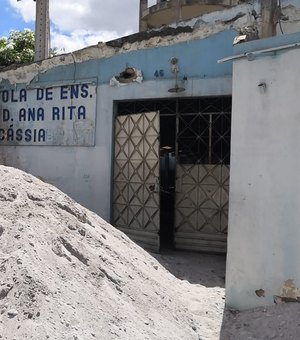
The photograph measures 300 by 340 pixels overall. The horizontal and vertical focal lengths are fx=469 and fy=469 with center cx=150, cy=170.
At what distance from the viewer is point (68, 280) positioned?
3729mm

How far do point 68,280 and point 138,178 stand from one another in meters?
4.40

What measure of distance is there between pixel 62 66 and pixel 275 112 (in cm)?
552

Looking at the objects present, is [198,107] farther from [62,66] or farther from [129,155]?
[62,66]

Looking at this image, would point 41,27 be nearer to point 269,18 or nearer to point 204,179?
point 204,179

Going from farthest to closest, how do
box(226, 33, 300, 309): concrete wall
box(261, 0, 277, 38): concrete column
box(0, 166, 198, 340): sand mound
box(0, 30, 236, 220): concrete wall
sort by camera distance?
box(0, 30, 236, 220): concrete wall → box(261, 0, 277, 38): concrete column → box(226, 33, 300, 309): concrete wall → box(0, 166, 198, 340): sand mound

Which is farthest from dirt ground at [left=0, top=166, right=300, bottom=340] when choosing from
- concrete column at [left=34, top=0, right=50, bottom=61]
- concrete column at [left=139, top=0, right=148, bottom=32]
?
concrete column at [left=139, top=0, right=148, bottom=32]

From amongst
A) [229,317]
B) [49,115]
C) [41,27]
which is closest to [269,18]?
[229,317]

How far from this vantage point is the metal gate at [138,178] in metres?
7.81

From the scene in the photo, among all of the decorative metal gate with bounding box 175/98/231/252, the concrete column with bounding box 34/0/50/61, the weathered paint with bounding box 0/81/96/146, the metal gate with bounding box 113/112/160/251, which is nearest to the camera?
the decorative metal gate with bounding box 175/98/231/252

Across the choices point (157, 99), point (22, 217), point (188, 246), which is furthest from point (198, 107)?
point (22, 217)

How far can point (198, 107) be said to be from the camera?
7797mm

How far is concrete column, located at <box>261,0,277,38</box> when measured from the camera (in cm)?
659

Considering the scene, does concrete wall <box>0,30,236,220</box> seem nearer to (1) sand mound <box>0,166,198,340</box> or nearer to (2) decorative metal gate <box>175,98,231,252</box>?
(2) decorative metal gate <box>175,98,231,252</box>

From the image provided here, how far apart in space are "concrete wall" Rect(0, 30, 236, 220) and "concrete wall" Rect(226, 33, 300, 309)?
8.54 feet
